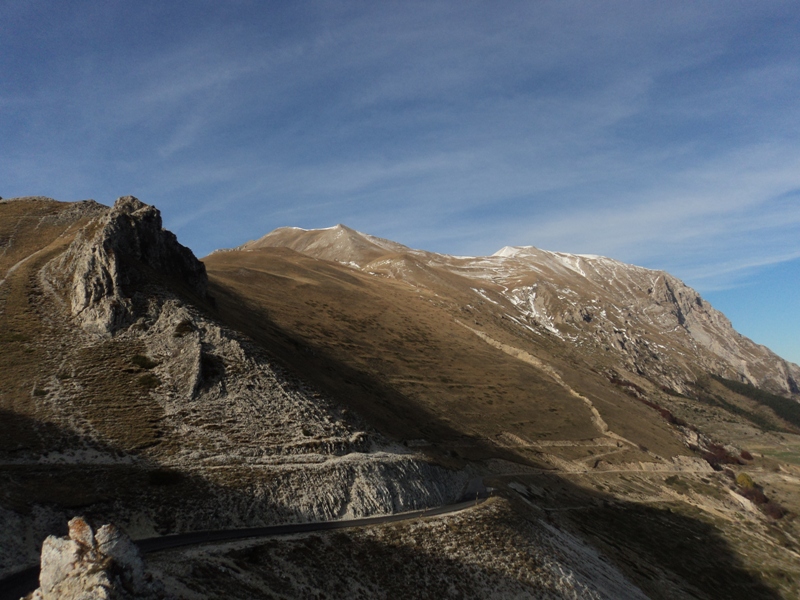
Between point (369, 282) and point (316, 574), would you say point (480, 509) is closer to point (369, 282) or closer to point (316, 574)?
point (316, 574)

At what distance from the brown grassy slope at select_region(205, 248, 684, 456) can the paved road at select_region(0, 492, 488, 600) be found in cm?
1718

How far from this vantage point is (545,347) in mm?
166375

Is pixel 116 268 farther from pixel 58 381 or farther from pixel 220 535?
pixel 220 535

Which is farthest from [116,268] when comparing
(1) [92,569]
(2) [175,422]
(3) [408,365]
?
(3) [408,365]

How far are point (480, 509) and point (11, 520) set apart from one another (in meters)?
35.3

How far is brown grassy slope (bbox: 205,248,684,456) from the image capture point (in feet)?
258

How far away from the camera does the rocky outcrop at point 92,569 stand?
63.0ft

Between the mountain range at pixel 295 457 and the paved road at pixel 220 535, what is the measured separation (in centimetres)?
89

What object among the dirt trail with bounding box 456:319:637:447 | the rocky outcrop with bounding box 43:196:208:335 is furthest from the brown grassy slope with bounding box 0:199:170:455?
the dirt trail with bounding box 456:319:637:447

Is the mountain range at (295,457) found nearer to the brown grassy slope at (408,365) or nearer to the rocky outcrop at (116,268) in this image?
the rocky outcrop at (116,268)

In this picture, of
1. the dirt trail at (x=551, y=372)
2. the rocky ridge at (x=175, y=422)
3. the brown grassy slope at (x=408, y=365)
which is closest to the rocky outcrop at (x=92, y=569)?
the rocky ridge at (x=175, y=422)

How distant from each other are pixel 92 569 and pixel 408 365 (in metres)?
85.5

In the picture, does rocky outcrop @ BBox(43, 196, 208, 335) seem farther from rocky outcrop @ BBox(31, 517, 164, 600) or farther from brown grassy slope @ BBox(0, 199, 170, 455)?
rocky outcrop @ BBox(31, 517, 164, 600)

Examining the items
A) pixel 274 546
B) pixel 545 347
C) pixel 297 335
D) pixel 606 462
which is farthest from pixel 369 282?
pixel 274 546
